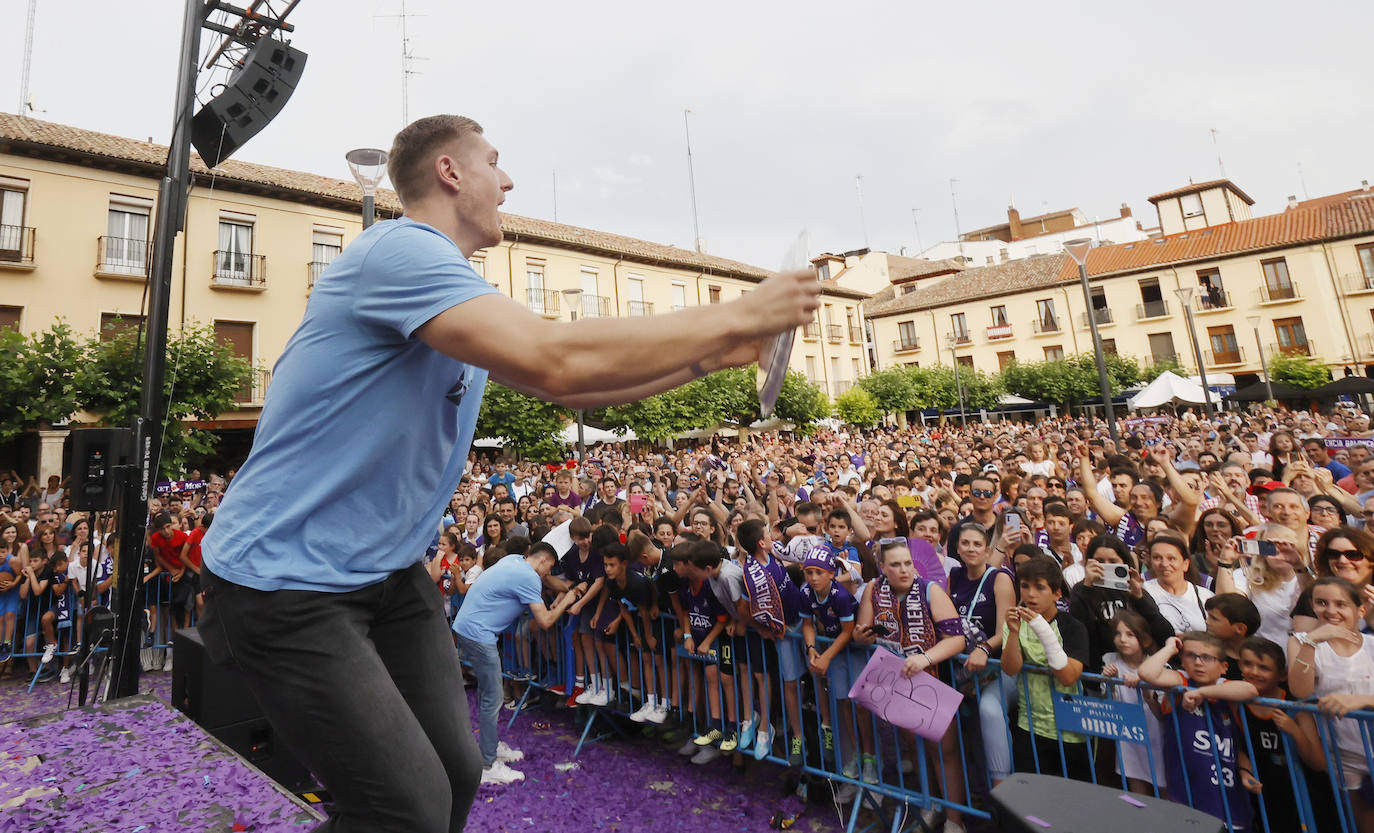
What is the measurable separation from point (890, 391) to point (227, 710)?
133 feet

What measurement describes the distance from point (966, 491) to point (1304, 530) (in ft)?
11.7

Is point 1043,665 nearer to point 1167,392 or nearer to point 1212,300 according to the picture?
point 1167,392

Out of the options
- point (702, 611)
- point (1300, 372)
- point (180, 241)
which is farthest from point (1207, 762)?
point (1300, 372)

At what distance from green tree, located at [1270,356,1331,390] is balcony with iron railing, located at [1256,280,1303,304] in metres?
3.29

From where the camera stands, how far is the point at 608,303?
32562mm

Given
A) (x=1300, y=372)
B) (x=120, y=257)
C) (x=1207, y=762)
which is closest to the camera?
(x=1207, y=762)

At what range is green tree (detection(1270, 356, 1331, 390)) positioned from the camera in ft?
111

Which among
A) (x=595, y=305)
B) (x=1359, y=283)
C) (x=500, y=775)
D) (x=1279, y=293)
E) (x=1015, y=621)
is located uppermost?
(x=595, y=305)

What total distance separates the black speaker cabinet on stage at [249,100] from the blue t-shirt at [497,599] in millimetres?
4291

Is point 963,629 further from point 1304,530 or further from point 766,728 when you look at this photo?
point 1304,530

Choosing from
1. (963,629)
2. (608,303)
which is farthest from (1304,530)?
(608,303)

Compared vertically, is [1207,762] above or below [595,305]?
below

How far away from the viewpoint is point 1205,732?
3.69 m

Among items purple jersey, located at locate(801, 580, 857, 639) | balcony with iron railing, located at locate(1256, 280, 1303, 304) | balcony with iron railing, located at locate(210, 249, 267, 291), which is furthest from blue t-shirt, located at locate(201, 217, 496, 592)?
balcony with iron railing, located at locate(1256, 280, 1303, 304)
